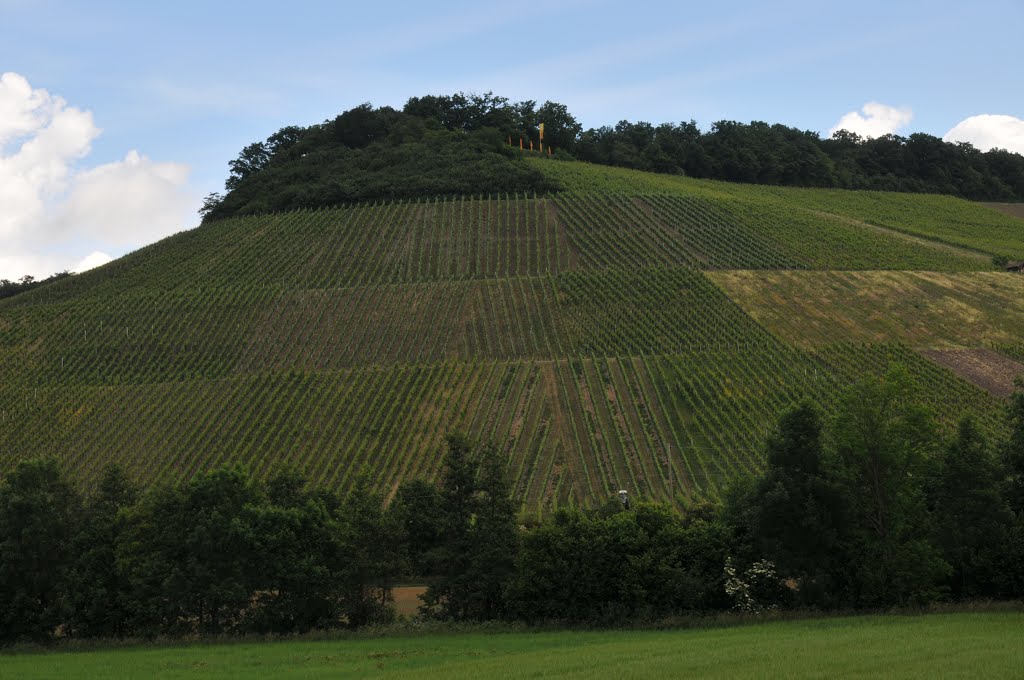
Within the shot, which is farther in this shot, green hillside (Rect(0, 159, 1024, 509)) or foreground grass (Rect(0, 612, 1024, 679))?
green hillside (Rect(0, 159, 1024, 509))

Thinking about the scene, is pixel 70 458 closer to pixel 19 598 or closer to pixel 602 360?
A: pixel 19 598

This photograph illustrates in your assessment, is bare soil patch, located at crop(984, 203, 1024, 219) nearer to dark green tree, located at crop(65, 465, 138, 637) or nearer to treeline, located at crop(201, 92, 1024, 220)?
treeline, located at crop(201, 92, 1024, 220)

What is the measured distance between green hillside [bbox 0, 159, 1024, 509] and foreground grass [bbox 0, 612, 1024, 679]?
21.8m

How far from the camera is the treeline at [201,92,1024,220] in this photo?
379ft

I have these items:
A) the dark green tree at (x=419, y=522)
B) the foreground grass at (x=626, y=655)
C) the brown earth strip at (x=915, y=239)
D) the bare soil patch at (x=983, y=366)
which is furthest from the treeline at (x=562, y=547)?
the brown earth strip at (x=915, y=239)

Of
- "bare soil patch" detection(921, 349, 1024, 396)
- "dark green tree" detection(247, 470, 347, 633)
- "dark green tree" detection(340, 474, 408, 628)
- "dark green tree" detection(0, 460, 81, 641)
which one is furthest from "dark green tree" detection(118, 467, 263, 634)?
"bare soil patch" detection(921, 349, 1024, 396)

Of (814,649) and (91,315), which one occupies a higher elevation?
(91,315)

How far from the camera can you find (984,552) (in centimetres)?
3253

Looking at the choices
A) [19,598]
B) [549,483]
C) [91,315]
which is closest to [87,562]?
[19,598]

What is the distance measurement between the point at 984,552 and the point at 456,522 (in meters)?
17.9

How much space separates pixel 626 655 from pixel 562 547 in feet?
31.2

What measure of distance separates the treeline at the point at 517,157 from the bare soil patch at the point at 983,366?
2072 inches

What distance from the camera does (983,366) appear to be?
227ft

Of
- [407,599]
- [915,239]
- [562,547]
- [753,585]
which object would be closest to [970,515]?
[753,585]
